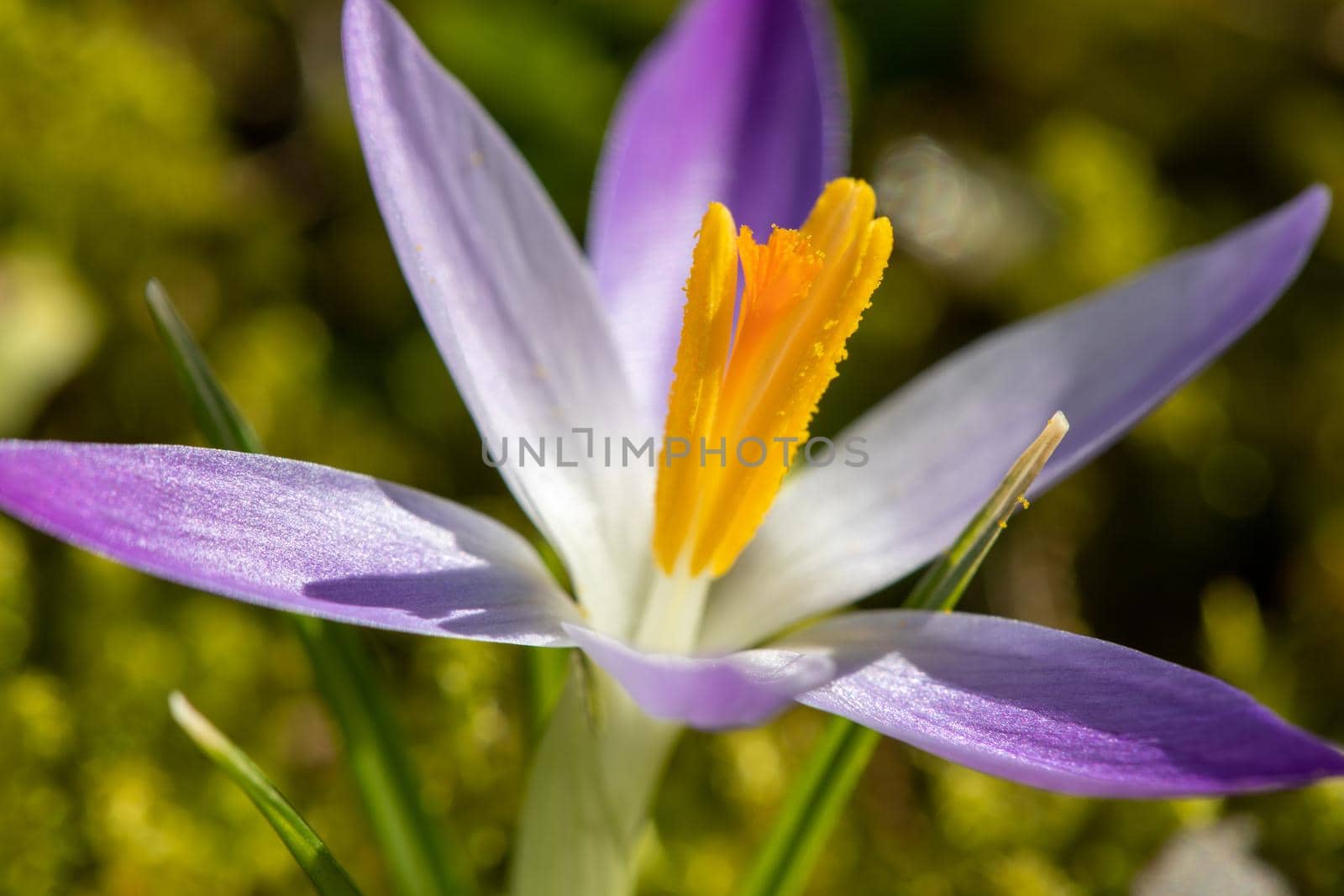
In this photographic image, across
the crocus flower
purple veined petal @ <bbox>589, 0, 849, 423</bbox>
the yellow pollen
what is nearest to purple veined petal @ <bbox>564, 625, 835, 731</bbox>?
the crocus flower

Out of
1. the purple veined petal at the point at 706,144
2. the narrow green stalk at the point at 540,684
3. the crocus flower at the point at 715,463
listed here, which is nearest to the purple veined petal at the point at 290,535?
the crocus flower at the point at 715,463

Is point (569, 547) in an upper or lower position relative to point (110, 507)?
lower

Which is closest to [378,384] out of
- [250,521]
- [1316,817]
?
[250,521]

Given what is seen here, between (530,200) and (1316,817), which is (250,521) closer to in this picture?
(530,200)

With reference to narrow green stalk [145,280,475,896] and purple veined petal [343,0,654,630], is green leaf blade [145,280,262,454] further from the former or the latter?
purple veined petal [343,0,654,630]

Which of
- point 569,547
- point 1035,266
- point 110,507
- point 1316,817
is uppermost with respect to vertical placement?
point 110,507
